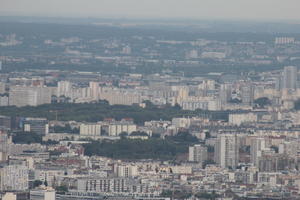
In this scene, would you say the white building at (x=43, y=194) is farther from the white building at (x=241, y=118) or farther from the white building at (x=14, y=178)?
the white building at (x=241, y=118)

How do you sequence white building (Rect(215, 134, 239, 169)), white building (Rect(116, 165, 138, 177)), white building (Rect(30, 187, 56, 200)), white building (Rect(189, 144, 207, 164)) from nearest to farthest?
white building (Rect(30, 187, 56, 200))
white building (Rect(116, 165, 138, 177))
white building (Rect(215, 134, 239, 169))
white building (Rect(189, 144, 207, 164))

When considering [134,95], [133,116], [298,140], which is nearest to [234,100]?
[134,95]

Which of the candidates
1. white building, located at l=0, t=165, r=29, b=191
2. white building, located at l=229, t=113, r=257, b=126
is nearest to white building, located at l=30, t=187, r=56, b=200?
white building, located at l=0, t=165, r=29, b=191

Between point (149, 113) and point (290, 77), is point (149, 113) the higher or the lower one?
the higher one

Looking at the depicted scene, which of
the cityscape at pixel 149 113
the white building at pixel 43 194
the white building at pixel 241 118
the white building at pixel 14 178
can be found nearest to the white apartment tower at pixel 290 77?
the cityscape at pixel 149 113

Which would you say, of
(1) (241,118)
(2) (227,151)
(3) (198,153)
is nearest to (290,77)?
(1) (241,118)

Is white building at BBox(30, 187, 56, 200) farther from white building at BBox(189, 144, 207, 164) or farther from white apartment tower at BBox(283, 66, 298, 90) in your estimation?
white apartment tower at BBox(283, 66, 298, 90)

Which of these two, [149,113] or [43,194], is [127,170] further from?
[149,113]

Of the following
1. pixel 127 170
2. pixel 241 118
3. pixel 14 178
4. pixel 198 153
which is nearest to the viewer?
pixel 14 178
